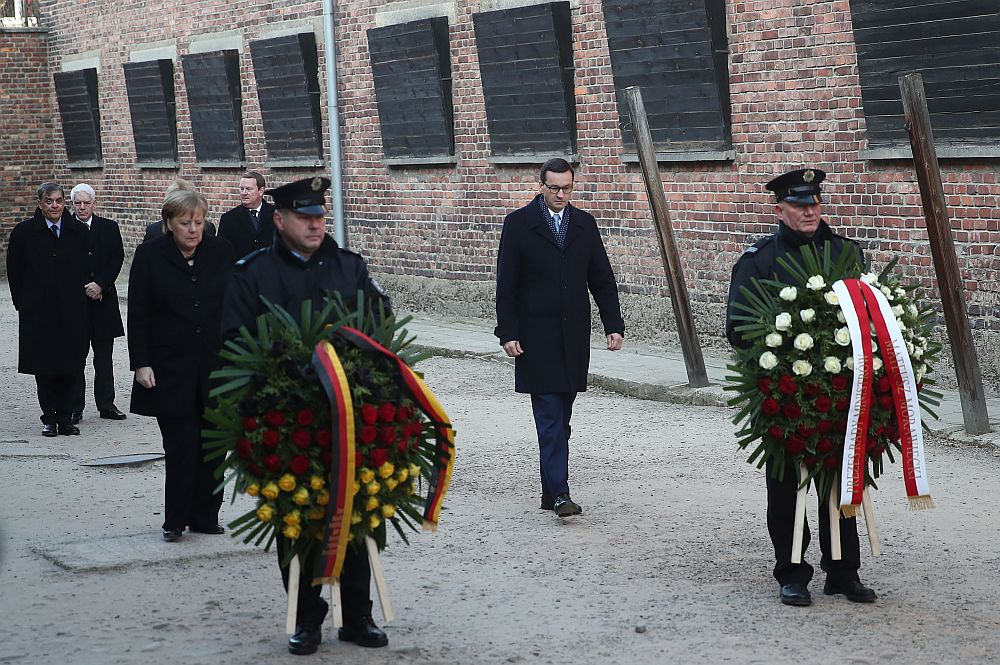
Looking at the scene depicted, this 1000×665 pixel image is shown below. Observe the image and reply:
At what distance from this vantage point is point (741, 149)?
1353 cm

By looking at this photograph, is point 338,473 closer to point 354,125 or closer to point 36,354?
point 36,354

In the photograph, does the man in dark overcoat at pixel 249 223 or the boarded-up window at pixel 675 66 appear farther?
the boarded-up window at pixel 675 66

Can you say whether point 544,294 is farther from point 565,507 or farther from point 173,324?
point 173,324

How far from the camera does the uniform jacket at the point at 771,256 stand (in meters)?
6.33

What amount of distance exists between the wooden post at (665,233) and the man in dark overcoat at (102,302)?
4.22 meters

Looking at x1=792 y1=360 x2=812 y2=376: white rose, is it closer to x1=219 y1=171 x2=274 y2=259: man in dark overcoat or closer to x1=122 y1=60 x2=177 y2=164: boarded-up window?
x1=219 y1=171 x2=274 y2=259: man in dark overcoat

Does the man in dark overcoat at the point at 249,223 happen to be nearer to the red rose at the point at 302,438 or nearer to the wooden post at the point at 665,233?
the wooden post at the point at 665,233

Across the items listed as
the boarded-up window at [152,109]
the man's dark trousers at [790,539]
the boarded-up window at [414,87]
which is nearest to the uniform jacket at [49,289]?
the man's dark trousers at [790,539]

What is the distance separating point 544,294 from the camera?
809 cm

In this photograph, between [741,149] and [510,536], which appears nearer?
[510,536]

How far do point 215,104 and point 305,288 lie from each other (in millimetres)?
17195

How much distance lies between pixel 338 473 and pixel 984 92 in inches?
295

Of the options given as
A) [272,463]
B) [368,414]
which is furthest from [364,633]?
[368,414]

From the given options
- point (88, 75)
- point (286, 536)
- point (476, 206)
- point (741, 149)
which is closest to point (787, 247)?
point (286, 536)
